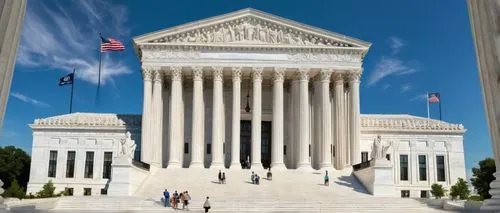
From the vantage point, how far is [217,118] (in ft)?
184

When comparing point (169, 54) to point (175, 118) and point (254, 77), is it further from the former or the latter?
point (254, 77)

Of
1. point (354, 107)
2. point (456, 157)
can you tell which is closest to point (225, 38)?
point (354, 107)

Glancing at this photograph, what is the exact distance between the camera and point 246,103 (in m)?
62.5

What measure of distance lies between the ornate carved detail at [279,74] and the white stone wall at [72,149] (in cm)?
1722

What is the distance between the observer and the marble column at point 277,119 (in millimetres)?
55688

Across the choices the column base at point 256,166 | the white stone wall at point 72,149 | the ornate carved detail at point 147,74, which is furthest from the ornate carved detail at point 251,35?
the white stone wall at point 72,149

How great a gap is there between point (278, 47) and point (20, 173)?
42.5 metres

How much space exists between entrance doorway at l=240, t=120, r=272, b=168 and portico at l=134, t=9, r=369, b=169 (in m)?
3.24

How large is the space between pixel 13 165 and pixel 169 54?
108 feet

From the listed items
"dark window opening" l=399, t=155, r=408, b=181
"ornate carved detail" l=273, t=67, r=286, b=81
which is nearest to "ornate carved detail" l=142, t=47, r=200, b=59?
"ornate carved detail" l=273, t=67, r=286, b=81

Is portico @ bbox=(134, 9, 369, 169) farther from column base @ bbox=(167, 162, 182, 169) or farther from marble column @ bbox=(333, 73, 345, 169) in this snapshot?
column base @ bbox=(167, 162, 182, 169)

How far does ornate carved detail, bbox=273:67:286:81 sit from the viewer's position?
186 ft

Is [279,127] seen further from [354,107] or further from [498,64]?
[498,64]

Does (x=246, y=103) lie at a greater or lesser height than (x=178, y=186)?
greater
